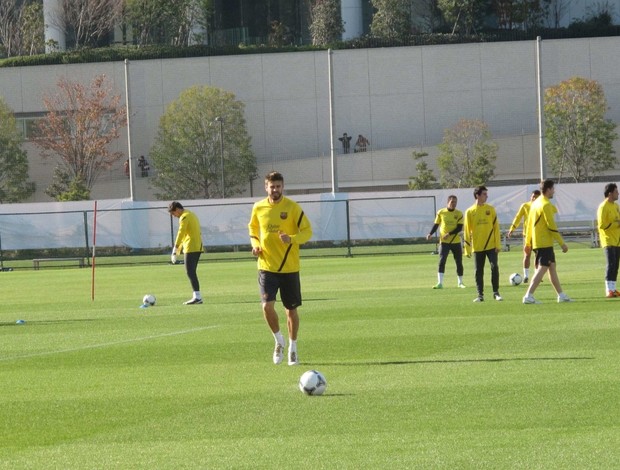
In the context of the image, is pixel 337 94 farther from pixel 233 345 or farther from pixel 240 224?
pixel 233 345

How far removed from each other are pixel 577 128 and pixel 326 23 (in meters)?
20.6

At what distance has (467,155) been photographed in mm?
73938

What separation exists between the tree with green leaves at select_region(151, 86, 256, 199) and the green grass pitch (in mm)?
49432

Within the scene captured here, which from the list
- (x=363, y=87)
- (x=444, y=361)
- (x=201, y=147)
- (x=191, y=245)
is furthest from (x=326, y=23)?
(x=444, y=361)

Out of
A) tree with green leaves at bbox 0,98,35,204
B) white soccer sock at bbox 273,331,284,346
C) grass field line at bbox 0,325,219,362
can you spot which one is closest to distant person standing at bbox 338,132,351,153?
tree with green leaves at bbox 0,98,35,204

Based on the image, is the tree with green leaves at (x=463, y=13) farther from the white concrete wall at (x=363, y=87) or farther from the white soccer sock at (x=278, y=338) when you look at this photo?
the white soccer sock at (x=278, y=338)

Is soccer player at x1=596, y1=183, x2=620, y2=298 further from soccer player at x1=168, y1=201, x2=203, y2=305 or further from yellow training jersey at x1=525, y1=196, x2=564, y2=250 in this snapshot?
soccer player at x1=168, y1=201, x2=203, y2=305

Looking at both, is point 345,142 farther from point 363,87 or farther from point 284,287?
point 284,287

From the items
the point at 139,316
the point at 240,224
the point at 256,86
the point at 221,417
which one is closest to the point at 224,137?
the point at 256,86

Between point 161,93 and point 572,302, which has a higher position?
point 161,93

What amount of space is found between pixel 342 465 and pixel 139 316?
14.6 metres

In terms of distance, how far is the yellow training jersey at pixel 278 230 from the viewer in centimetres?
1412

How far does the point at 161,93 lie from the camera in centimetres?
8100

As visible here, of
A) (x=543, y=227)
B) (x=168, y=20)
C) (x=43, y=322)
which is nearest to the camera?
(x=543, y=227)
